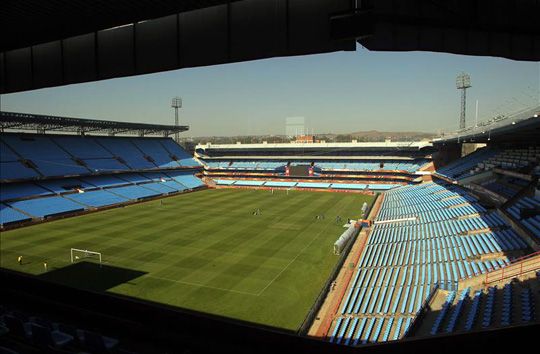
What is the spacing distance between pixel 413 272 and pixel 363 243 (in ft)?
28.6

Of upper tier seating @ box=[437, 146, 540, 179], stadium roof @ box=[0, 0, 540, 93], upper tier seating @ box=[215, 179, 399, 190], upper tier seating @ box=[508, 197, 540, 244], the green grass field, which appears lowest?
the green grass field

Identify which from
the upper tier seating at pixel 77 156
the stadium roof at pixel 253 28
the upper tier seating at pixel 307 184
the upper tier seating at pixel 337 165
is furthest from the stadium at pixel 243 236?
the upper tier seating at pixel 337 165

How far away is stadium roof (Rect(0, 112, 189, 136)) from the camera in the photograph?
4506cm

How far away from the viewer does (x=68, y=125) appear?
5150 centimetres

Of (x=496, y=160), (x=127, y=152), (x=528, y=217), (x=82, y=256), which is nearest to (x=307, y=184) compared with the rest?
(x=496, y=160)

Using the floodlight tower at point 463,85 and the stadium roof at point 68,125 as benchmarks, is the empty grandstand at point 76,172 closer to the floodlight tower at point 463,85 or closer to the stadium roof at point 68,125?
the stadium roof at point 68,125

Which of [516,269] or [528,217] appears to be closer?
[516,269]

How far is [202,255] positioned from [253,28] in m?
21.9

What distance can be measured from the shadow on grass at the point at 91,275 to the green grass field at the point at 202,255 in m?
0.07

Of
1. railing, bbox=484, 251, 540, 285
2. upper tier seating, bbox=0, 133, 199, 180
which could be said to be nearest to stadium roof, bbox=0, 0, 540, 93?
railing, bbox=484, 251, 540, 285

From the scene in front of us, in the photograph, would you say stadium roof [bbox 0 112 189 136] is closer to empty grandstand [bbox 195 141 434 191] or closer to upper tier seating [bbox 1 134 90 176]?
upper tier seating [bbox 1 134 90 176]

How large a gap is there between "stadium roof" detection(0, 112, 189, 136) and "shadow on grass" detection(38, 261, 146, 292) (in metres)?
29.8

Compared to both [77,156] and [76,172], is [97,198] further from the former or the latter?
[77,156]

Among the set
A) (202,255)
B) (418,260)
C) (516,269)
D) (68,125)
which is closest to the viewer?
(516,269)
